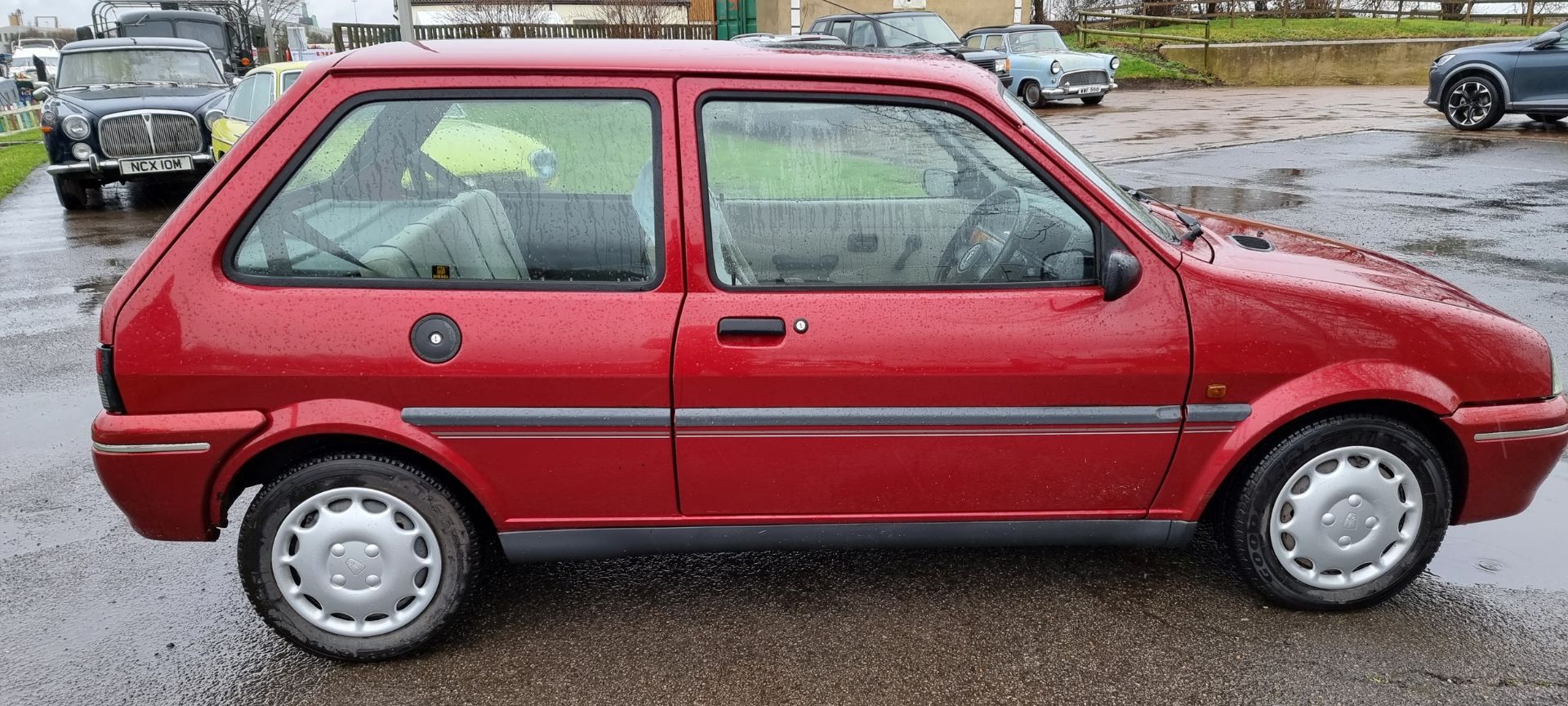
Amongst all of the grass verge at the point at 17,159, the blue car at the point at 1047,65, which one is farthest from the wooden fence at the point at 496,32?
the blue car at the point at 1047,65

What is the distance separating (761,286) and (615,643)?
1.16 metres

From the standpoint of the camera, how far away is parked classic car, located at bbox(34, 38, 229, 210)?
39.0 ft

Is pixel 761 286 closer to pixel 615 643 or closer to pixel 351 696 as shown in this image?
pixel 615 643

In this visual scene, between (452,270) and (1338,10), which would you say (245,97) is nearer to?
(452,270)

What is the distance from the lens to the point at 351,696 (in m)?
2.92

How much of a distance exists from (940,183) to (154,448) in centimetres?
224

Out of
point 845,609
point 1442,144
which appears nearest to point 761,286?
point 845,609

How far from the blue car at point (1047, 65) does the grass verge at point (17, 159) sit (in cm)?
1646

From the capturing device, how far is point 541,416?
288cm

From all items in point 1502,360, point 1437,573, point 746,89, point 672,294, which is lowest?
point 1437,573

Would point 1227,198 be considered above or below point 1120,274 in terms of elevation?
below

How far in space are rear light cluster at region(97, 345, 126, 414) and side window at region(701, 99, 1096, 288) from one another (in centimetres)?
160

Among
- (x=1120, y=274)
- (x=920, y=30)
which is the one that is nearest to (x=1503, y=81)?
(x=920, y=30)

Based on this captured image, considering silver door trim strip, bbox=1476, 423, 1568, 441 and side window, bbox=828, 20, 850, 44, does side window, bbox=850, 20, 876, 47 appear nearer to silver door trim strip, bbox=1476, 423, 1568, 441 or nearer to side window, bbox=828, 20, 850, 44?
side window, bbox=828, 20, 850, 44
